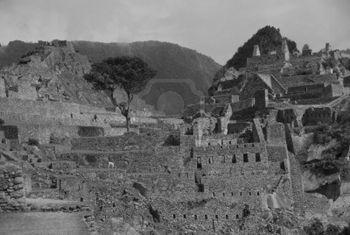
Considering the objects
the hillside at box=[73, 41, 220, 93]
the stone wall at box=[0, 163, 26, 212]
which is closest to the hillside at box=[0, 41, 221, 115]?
the hillside at box=[73, 41, 220, 93]

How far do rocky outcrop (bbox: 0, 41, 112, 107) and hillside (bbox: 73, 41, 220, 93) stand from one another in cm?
1277

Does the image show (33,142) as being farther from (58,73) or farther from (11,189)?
(58,73)

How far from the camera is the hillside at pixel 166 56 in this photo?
97488mm

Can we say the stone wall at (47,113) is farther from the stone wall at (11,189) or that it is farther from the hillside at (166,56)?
the hillside at (166,56)

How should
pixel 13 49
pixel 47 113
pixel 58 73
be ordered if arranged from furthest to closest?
pixel 13 49
pixel 58 73
pixel 47 113

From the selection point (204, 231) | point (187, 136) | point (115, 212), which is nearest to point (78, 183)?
point (115, 212)

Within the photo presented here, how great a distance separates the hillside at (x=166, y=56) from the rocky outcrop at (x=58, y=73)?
41.9ft

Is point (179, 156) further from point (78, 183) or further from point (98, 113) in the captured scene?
point (98, 113)

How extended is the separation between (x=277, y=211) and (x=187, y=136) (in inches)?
247

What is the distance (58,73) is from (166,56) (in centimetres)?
2982

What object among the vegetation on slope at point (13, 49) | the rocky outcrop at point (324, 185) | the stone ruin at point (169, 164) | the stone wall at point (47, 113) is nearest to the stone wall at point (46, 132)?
the stone ruin at point (169, 164)

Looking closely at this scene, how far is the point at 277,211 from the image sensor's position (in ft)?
106

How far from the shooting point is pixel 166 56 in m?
105

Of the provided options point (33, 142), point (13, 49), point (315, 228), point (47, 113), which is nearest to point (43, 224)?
point (33, 142)
